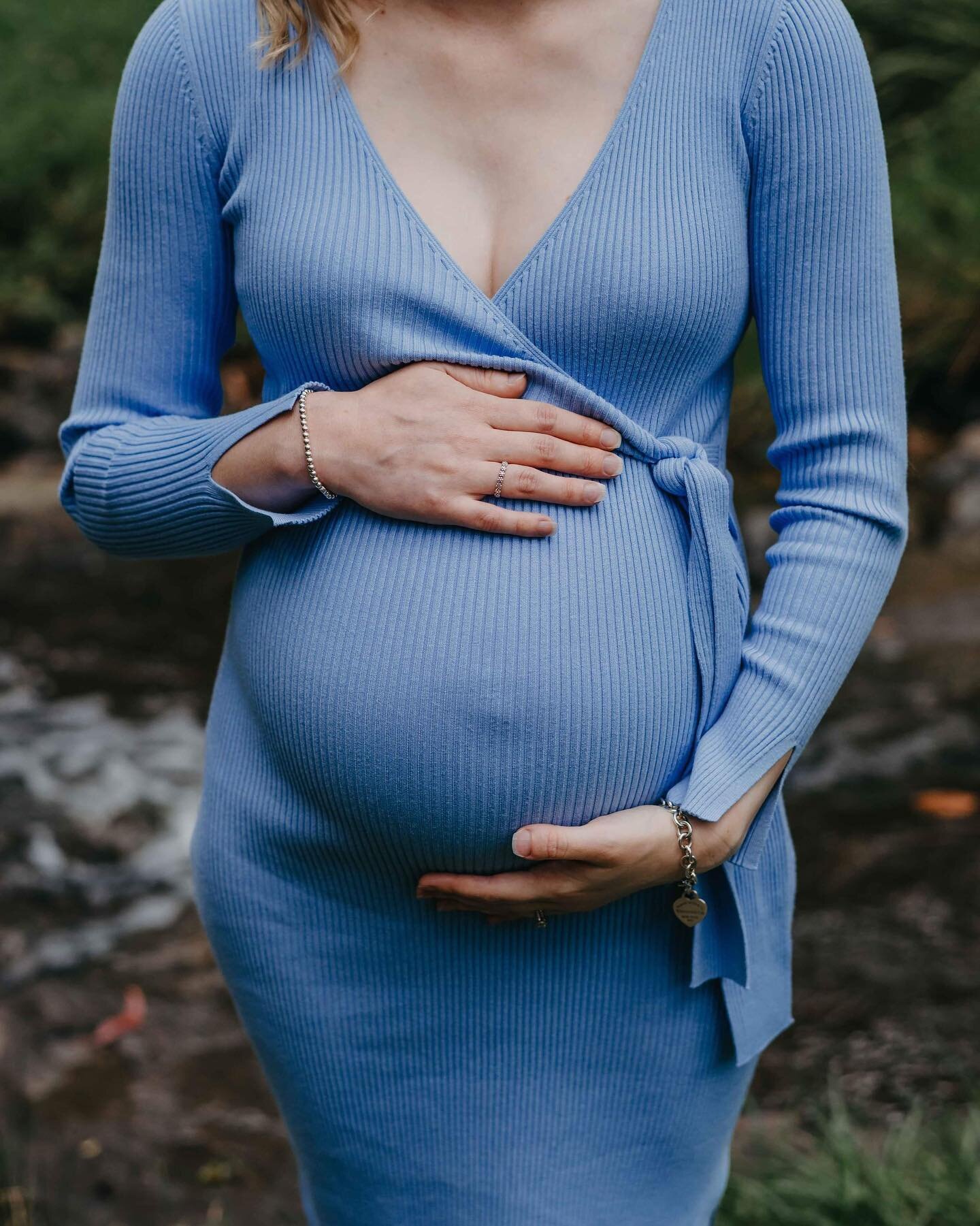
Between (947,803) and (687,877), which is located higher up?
(687,877)

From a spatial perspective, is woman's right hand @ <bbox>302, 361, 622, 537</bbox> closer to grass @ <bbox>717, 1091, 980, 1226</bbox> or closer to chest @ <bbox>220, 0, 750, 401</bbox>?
chest @ <bbox>220, 0, 750, 401</bbox>

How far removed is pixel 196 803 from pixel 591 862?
3.55 meters

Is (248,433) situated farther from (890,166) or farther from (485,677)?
(890,166)

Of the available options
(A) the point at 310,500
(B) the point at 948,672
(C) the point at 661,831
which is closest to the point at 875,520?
(C) the point at 661,831

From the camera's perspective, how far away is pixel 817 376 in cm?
143

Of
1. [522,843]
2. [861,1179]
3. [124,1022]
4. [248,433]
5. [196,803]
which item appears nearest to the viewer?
[522,843]

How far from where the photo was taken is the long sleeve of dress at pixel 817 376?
1.37m

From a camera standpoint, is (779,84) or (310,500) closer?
(779,84)

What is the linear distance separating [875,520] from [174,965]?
2.91 m

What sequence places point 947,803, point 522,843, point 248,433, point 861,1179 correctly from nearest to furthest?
point 522,843 → point 248,433 → point 861,1179 → point 947,803

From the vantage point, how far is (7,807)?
15.3ft

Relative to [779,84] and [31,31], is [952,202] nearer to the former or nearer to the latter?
[779,84]

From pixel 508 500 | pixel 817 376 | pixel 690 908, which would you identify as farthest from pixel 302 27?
pixel 690 908

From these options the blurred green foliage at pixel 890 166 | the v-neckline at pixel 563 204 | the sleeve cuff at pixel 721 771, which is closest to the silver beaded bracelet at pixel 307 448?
the v-neckline at pixel 563 204
